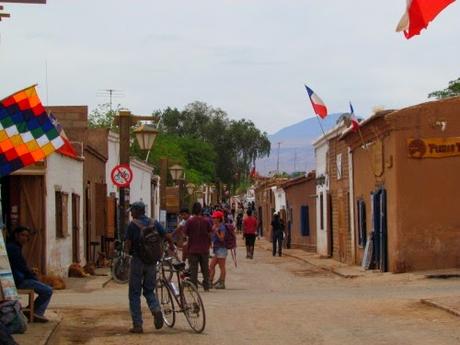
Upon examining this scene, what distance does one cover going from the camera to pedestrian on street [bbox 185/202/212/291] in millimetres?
18500

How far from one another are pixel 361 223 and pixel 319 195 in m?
9.69

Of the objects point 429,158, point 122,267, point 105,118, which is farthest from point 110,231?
point 105,118

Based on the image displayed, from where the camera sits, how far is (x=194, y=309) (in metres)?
12.4

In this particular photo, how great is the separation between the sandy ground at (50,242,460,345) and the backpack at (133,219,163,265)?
0.98m

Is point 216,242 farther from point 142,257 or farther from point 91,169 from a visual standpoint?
point 91,169

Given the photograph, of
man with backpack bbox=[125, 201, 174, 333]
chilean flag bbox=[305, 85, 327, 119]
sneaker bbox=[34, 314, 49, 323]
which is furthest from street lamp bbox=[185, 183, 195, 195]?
man with backpack bbox=[125, 201, 174, 333]

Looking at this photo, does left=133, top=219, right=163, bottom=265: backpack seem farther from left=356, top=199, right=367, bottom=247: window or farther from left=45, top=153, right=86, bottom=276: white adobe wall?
left=356, top=199, right=367, bottom=247: window

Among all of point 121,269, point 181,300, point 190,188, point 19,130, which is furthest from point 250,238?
point 181,300

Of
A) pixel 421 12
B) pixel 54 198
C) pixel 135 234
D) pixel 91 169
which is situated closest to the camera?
pixel 421 12

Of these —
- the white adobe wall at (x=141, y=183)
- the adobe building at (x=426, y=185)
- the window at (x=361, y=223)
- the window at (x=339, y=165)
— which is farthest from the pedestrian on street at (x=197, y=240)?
the white adobe wall at (x=141, y=183)

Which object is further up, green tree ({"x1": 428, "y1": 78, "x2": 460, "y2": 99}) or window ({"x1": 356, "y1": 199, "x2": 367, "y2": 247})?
green tree ({"x1": 428, "y1": 78, "x2": 460, "y2": 99})

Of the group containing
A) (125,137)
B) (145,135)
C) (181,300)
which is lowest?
(181,300)

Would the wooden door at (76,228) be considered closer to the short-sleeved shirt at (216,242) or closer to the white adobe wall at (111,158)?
the short-sleeved shirt at (216,242)

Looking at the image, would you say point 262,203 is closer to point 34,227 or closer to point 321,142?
point 321,142
